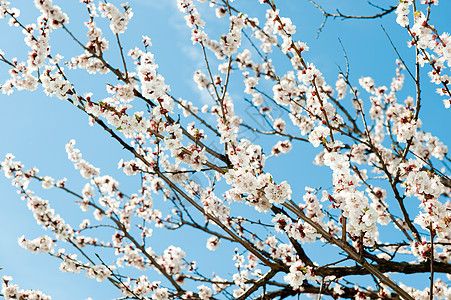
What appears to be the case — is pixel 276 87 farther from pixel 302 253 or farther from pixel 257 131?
pixel 302 253

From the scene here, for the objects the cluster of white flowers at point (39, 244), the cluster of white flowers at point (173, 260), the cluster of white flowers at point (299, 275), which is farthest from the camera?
the cluster of white flowers at point (173, 260)

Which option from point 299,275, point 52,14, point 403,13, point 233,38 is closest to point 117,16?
point 52,14

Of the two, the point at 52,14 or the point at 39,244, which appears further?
the point at 39,244

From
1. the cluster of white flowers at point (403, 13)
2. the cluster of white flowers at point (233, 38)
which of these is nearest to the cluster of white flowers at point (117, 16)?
the cluster of white flowers at point (233, 38)

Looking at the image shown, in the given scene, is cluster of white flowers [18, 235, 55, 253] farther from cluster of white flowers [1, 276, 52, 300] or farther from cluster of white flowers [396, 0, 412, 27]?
cluster of white flowers [396, 0, 412, 27]

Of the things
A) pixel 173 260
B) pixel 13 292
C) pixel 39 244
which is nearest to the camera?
pixel 13 292

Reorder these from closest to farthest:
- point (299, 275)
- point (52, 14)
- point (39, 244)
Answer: point (299, 275) < point (52, 14) < point (39, 244)

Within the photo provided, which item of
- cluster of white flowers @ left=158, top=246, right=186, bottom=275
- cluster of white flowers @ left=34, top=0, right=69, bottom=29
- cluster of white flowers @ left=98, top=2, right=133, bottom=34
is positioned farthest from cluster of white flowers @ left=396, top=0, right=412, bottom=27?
cluster of white flowers @ left=158, top=246, right=186, bottom=275

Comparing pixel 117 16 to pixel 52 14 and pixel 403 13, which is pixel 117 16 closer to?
pixel 52 14

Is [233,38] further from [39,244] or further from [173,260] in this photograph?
[39,244]

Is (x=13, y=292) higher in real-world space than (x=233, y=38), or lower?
lower

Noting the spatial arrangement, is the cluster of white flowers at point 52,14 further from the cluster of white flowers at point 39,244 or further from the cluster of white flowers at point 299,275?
the cluster of white flowers at point 39,244

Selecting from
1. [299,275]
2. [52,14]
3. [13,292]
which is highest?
[52,14]

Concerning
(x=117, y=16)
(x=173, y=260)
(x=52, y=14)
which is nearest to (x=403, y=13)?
(x=117, y=16)
